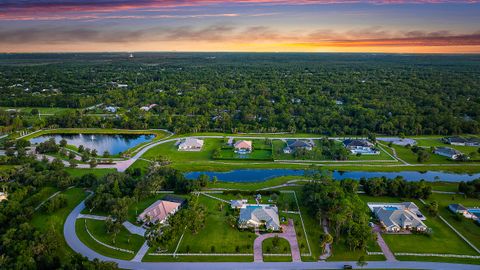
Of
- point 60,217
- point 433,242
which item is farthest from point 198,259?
point 433,242

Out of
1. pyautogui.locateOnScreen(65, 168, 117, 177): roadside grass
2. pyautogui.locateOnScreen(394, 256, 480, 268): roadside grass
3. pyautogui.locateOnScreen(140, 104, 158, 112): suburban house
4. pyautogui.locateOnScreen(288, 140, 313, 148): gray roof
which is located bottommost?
pyautogui.locateOnScreen(394, 256, 480, 268): roadside grass

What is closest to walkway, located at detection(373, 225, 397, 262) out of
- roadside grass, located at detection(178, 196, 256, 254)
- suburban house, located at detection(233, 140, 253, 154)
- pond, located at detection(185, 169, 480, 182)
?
roadside grass, located at detection(178, 196, 256, 254)

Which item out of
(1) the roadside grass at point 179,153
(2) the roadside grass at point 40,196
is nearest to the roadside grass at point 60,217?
(2) the roadside grass at point 40,196

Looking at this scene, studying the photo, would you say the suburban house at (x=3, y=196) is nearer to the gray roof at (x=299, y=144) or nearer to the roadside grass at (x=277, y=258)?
the roadside grass at (x=277, y=258)

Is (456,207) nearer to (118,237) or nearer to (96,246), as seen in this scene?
(118,237)

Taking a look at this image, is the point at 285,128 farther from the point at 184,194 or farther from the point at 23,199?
the point at 23,199

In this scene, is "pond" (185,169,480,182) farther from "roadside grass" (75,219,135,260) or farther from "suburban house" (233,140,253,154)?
"roadside grass" (75,219,135,260)

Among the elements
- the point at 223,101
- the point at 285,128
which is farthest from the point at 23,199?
the point at 223,101
